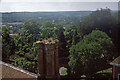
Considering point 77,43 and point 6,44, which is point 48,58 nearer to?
point 6,44

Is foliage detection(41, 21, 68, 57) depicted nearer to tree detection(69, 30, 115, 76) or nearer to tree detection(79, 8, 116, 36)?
tree detection(79, 8, 116, 36)

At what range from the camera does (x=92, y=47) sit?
21.1ft

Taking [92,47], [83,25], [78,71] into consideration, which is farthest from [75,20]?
[78,71]

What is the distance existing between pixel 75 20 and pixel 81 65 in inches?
141

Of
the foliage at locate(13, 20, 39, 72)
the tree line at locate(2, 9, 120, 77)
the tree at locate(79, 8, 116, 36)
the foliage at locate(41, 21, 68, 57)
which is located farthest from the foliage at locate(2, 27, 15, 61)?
the tree at locate(79, 8, 116, 36)

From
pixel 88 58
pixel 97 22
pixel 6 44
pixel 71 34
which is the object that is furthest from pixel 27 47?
pixel 97 22

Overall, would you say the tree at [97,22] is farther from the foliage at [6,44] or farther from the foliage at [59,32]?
the foliage at [6,44]

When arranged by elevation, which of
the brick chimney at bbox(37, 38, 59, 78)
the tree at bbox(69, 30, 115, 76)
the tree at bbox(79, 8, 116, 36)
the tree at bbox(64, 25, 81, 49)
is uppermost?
the tree at bbox(79, 8, 116, 36)

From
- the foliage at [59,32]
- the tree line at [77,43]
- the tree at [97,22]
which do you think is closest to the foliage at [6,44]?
the tree line at [77,43]

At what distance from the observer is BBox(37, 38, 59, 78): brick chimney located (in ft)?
6.24

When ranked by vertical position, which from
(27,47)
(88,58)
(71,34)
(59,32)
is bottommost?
(88,58)

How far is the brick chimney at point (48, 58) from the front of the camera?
6.24 feet

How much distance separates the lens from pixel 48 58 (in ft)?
6.27

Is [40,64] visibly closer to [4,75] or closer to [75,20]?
[4,75]
